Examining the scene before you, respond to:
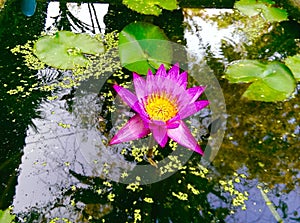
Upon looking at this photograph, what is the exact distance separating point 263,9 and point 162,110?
128 centimetres

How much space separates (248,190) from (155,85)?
52 centimetres

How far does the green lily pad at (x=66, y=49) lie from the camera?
1843 millimetres

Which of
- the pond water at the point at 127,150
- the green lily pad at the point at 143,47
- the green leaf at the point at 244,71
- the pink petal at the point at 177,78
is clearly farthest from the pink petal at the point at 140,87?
the green leaf at the point at 244,71

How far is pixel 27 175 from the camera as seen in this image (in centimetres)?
142

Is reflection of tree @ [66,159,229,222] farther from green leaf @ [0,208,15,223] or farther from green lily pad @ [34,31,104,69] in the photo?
green lily pad @ [34,31,104,69]

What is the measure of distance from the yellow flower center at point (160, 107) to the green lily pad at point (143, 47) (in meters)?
0.39

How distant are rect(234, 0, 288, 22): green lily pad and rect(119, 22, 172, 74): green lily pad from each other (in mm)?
612

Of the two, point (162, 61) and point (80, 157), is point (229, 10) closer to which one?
point (162, 61)

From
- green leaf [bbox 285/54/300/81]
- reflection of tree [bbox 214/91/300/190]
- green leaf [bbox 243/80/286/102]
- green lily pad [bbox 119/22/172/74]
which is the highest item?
green leaf [bbox 285/54/300/81]

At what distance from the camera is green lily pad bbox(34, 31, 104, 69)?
1843mm

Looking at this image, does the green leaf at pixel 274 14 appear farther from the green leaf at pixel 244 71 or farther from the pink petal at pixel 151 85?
the pink petal at pixel 151 85

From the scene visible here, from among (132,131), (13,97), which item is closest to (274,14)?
(132,131)

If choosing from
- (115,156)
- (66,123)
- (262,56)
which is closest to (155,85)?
(115,156)

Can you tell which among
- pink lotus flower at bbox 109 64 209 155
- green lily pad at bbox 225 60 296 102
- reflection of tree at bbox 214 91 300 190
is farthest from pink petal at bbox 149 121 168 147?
green lily pad at bbox 225 60 296 102
